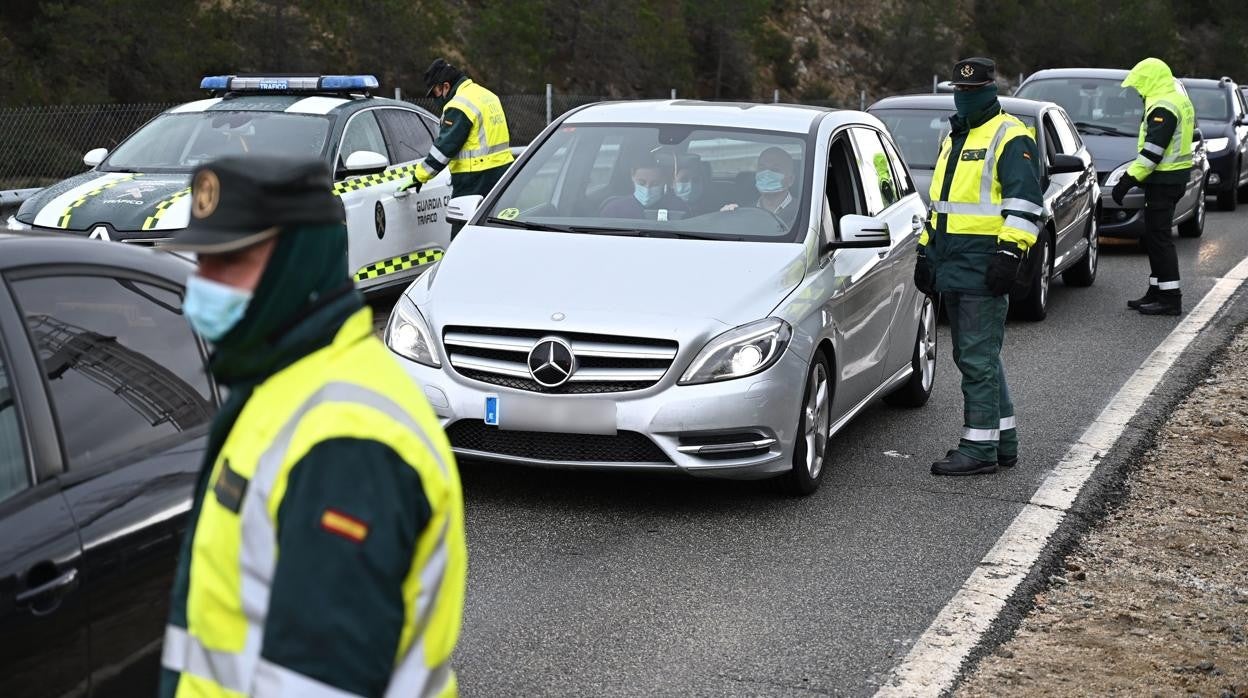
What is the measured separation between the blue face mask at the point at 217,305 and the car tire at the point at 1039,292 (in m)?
10.7

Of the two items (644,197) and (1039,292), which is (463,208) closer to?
(644,197)

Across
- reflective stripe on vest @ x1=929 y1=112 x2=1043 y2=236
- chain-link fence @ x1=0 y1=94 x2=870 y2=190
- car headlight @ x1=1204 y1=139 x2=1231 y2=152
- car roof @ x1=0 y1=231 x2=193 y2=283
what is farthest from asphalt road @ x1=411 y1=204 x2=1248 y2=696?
car headlight @ x1=1204 y1=139 x2=1231 y2=152

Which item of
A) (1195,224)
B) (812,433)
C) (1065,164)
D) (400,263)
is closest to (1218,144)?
(1195,224)

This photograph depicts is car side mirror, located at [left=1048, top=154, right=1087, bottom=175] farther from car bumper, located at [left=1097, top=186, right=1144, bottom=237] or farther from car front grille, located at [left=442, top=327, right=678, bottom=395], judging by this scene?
car front grille, located at [left=442, top=327, right=678, bottom=395]

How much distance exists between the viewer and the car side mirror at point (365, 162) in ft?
34.4

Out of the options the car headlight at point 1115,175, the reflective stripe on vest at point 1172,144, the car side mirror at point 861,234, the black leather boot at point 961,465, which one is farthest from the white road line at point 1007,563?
the car headlight at point 1115,175

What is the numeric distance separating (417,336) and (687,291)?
3.75 ft

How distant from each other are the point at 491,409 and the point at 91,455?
3181 millimetres

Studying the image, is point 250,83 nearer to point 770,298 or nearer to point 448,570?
point 770,298

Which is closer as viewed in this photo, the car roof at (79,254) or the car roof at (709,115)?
the car roof at (79,254)

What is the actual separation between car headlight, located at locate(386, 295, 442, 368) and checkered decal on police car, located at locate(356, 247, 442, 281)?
4.02 meters

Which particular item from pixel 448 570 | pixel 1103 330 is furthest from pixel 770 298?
pixel 1103 330

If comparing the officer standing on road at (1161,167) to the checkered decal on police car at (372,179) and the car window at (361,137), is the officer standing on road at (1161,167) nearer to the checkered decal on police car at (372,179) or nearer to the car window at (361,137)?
the checkered decal on police car at (372,179)

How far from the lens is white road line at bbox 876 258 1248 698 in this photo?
500cm
